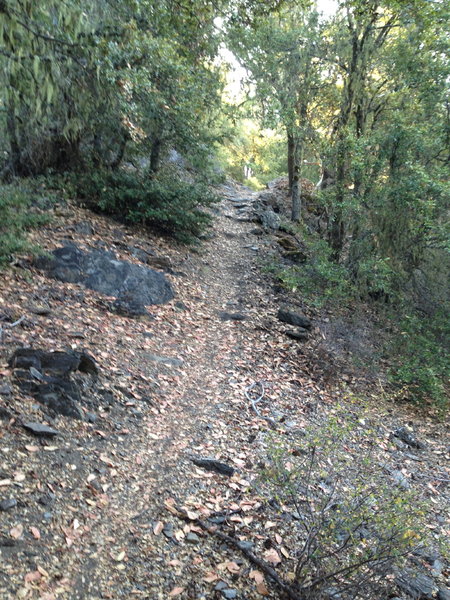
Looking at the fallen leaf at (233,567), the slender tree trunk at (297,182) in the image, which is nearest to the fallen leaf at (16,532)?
the fallen leaf at (233,567)

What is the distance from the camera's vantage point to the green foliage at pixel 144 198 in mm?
10125

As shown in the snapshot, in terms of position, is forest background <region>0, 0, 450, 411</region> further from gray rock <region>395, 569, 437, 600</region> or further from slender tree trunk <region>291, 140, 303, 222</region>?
gray rock <region>395, 569, 437, 600</region>

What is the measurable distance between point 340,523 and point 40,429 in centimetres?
265

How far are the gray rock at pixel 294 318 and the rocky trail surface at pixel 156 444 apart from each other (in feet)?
0.41

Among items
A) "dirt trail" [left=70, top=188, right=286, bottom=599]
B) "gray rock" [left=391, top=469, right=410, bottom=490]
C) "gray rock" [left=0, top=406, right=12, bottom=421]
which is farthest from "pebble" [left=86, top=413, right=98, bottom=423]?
"gray rock" [left=391, top=469, right=410, bottom=490]

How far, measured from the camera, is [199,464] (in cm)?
447

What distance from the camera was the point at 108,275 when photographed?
778 cm

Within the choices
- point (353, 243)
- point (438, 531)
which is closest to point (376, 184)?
point (353, 243)

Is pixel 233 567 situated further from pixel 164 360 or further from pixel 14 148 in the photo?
pixel 14 148

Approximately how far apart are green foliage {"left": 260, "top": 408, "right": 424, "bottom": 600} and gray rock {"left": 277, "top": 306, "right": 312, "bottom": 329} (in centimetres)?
375

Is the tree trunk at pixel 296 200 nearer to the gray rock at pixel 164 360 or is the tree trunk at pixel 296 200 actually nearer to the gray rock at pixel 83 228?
the gray rock at pixel 83 228

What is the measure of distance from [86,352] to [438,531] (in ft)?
14.3

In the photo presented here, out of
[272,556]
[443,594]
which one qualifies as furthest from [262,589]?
[443,594]

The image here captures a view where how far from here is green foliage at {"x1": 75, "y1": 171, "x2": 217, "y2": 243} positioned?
33.2ft
